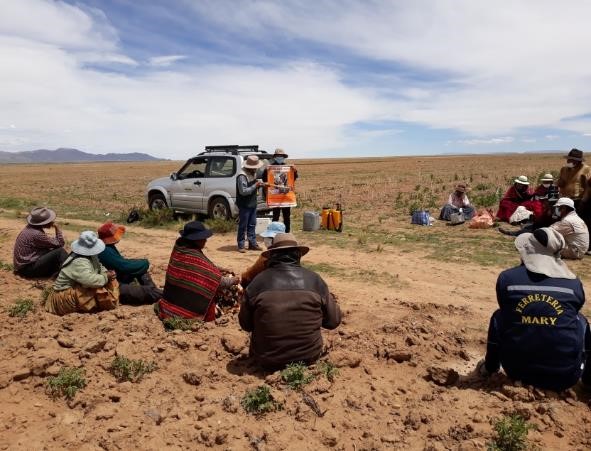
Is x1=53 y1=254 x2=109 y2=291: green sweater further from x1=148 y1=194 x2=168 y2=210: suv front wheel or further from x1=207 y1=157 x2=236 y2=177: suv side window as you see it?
x1=148 y1=194 x2=168 y2=210: suv front wheel

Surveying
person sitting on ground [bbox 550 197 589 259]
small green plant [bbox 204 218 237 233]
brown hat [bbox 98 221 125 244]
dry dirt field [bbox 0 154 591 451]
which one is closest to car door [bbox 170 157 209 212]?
small green plant [bbox 204 218 237 233]

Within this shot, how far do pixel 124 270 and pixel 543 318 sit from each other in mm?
4686

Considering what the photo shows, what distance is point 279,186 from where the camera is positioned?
9680mm

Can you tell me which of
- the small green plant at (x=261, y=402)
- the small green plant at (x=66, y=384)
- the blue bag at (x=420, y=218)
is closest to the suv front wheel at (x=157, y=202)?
the blue bag at (x=420, y=218)

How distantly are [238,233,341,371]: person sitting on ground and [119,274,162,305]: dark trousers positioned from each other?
2.36 meters

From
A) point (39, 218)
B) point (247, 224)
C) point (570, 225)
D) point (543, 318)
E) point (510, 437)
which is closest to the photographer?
point (510, 437)

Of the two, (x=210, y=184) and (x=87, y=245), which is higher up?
(x=210, y=184)

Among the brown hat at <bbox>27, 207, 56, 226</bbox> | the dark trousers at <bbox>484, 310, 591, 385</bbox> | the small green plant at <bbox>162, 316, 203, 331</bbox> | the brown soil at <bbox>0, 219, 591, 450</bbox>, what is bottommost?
the brown soil at <bbox>0, 219, 591, 450</bbox>

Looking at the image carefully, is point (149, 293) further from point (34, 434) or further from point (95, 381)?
point (34, 434)

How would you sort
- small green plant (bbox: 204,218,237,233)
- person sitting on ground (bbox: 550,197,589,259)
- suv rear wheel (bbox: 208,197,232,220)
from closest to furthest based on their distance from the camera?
person sitting on ground (bbox: 550,197,589,259)
small green plant (bbox: 204,218,237,233)
suv rear wheel (bbox: 208,197,232,220)

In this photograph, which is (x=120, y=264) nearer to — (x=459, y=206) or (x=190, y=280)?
(x=190, y=280)

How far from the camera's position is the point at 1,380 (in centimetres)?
399

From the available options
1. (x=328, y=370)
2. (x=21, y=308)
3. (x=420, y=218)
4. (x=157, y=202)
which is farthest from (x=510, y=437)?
(x=157, y=202)

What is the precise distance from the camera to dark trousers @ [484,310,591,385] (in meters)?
3.64
